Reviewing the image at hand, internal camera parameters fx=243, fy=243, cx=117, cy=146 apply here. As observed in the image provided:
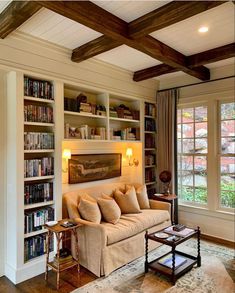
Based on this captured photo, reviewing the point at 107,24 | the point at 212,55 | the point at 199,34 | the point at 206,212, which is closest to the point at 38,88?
the point at 107,24

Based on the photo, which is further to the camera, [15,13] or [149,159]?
[149,159]

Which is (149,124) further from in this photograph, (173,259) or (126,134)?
(173,259)

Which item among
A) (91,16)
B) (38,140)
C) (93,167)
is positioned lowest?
(93,167)

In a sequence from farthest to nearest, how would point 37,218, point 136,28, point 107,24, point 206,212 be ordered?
point 206,212 < point 37,218 < point 136,28 < point 107,24

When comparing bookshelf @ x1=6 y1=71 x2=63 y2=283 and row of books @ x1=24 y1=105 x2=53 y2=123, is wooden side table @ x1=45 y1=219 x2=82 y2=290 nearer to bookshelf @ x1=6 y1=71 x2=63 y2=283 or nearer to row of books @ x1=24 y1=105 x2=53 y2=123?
bookshelf @ x1=6 y1=71 x2=63 y2=283

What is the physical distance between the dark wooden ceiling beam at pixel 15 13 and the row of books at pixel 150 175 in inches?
126

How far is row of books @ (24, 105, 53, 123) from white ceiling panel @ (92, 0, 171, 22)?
143cm

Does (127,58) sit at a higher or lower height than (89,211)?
higher

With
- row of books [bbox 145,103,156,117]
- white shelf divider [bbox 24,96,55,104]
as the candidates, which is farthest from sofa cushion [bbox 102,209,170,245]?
row of books [bbox 145,103,156,117]

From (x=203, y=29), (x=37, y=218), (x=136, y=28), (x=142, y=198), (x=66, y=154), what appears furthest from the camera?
(x=142, y=198)

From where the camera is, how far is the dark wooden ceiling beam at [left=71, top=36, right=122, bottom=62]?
2775 mm

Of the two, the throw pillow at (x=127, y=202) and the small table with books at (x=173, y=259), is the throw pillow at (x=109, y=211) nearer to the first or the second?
the throw pillow at (x=127, y=202)

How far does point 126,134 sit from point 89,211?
1.61 metres

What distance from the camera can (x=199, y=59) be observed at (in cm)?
331
